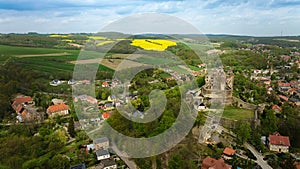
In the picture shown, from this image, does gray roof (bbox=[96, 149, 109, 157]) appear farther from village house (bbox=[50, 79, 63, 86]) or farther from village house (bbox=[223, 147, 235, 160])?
village house (bbox=[50, 79, 63, 86])

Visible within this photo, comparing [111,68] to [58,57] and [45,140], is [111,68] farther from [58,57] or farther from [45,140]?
[45,140]

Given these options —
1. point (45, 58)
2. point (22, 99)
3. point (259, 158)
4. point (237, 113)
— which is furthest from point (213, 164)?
point (45, 58)

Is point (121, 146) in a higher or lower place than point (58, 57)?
lower

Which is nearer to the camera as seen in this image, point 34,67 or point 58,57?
point 34,67

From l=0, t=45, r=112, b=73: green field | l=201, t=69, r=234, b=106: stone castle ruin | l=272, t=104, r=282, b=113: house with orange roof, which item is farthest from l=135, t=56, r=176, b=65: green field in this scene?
l=272, t=104, r=282, b=113: house with orange roof

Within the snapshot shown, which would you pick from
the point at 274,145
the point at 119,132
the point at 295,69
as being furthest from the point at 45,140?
the point at 295,69

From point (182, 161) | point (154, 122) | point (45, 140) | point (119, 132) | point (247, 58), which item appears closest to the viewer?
point (182, 161)
